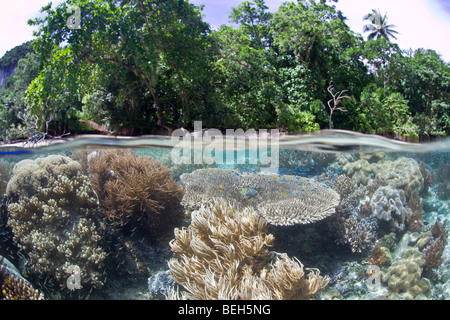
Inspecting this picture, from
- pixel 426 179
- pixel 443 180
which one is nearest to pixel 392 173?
pixel 426 179

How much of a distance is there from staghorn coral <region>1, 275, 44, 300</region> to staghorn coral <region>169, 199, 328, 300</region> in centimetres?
204

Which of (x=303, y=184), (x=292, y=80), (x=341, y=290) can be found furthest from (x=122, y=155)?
(x=292, y=80)

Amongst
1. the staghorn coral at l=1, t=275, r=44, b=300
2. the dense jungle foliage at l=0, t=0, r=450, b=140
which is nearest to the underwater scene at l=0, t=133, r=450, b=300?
the staghorn coral at l=1, t=275, r=44, b=300

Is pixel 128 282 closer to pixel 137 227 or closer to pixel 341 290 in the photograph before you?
pixel 137 227

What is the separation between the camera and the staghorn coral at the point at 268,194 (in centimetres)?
473

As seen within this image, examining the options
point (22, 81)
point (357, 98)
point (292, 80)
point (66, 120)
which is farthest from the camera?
point (357, 98)

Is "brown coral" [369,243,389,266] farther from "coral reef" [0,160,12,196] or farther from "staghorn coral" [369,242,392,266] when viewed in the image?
"coral reef" [0,160,12,196]

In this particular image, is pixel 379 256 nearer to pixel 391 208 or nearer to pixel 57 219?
pixel 391 208

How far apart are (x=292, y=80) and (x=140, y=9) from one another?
4.79 meters

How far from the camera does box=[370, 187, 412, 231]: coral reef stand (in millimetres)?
5340

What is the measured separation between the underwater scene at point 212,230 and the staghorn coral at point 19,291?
0.01 m

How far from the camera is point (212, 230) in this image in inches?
177
